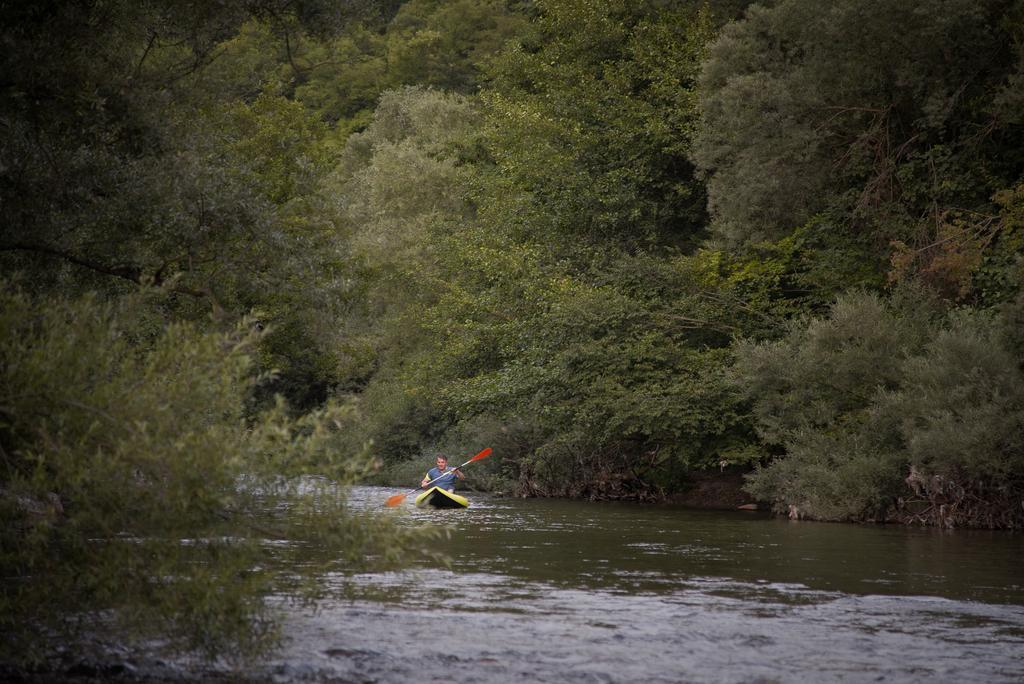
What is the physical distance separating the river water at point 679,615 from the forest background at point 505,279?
47.4 inches

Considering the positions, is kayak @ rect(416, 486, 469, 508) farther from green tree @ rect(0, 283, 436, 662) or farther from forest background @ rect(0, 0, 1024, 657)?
green tree @ rect(0, 283, 436, 662)

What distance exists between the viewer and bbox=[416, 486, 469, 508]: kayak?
2666cm

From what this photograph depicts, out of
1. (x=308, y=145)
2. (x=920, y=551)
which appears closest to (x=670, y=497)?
(x=920, y=551)

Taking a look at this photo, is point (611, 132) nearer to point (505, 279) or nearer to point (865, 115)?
point (505, 279)

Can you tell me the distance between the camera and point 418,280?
43.8 metres

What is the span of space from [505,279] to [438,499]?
424 inches

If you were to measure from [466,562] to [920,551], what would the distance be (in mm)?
7554

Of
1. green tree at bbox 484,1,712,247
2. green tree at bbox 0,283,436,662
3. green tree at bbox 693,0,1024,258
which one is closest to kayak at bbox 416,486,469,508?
green tree at bbox 693,0,1024,258

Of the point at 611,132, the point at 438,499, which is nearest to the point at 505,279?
the point at 611,132

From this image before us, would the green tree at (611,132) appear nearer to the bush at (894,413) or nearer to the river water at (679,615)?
the bush at (894,413)

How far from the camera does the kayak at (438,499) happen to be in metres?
26.7

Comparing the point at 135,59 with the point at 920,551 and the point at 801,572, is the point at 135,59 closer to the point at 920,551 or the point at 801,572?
the point at 801,572

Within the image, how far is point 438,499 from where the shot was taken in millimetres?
26938

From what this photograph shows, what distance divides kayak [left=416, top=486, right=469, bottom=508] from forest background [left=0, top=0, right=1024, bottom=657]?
14.1 ft
